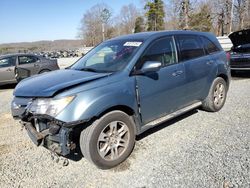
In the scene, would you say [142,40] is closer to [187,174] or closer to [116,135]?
[116,135]

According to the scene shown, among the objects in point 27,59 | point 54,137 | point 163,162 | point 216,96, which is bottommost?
point 163,162

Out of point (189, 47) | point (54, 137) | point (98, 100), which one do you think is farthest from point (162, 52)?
point (54, 137)

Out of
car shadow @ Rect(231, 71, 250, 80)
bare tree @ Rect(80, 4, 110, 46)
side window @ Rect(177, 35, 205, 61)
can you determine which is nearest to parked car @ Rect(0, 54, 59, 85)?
side window @ Rect(177, 35, 205, 61)

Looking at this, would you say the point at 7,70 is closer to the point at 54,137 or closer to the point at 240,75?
the point at 54,137

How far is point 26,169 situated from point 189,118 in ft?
10.7

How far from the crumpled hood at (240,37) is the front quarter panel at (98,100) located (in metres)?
7.13

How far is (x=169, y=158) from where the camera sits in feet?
12.0

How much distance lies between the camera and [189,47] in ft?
15.9

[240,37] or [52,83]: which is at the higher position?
[240,37]

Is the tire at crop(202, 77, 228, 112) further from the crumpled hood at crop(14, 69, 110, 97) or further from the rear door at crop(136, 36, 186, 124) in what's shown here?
the crumpled hood at crop(14, 69, 110, 97)

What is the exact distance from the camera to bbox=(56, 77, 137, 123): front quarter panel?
310 cm

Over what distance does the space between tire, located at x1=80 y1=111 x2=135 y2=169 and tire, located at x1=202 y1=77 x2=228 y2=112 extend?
232 cm

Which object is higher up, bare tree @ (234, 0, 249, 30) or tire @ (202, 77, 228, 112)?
bare tree @ (234, 0, 249, 30)

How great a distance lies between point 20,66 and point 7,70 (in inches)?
20.7
